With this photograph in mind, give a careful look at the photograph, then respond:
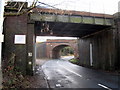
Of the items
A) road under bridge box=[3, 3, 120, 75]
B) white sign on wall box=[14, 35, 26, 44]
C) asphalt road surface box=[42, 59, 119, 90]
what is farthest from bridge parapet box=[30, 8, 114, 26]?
asphalt road surface box=[42, 59, 119, 90]

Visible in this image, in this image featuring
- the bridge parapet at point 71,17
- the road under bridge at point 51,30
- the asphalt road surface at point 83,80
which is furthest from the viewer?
the bridge parapet at point 71,17

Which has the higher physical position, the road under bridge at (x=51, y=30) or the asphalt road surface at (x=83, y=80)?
the road under bridge at (x=51, y=30)

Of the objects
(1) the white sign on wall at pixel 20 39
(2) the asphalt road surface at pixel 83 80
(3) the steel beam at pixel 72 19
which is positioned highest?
(3) the steel beam at pixel 72 19

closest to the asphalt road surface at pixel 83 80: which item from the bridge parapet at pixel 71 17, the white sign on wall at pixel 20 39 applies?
the white sign on wall at pixel 20 39

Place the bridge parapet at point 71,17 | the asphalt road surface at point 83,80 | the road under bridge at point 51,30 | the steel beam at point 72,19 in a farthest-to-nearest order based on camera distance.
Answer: the steel beam at point 72,19, the bridge parapet at point 71,17, the road under bridge at point 51,30, the asphalt road surface at point 83,80

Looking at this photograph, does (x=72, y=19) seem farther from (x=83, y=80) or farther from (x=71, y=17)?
(x=83, y=80)

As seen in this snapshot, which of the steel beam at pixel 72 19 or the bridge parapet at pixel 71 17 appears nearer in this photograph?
the bridge parapet at pixel 71 17

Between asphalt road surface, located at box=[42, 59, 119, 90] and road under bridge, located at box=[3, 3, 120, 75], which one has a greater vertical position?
road under bridge, located at box=[3, 3, 120, 75]

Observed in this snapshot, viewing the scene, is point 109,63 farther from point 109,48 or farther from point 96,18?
point 96,18

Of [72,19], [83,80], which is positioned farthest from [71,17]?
[83,80]

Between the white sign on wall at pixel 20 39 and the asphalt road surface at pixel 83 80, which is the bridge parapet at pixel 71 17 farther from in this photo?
the asphalt road surface at pixel 83 80

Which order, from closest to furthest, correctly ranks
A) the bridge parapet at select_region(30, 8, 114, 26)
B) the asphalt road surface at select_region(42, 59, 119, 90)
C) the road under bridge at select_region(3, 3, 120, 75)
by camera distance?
the asphalt road surface at select_region(42, 59, 119, 90)
the road under bridge at select_region(3, 3, 120, 75)
the bridge parapet at select_region(30, 8, 114, 26)

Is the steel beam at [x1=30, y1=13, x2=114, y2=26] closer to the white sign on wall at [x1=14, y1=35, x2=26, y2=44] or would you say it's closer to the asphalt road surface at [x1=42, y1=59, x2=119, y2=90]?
the white sign on wall at [x1=14, y1=35, x2=26, y2=44]

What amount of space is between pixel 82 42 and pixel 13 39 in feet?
50.2
